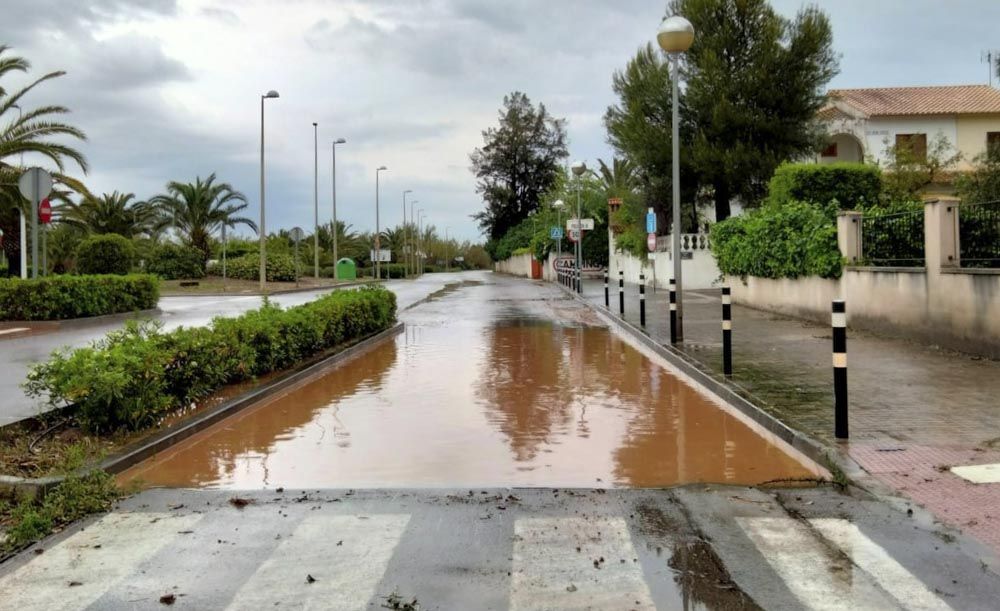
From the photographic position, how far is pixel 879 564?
4367mm

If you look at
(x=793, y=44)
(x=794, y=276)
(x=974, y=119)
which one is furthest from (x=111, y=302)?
(x=974, y=119)

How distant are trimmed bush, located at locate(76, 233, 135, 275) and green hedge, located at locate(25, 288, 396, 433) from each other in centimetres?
2537

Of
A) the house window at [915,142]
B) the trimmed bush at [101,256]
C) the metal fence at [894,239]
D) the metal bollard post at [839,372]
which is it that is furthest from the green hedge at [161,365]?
the house window at [915,142]

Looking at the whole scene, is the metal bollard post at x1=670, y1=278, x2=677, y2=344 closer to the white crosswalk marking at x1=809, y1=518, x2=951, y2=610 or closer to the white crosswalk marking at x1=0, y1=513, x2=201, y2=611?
the white crosswalk marking at x1=809, y1=518, x2=951, y2=610

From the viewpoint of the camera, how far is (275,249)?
2734 inches

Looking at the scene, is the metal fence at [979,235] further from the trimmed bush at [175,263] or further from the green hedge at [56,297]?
the trimmed bush at [175,263]

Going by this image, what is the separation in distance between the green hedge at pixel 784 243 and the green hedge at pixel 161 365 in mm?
10145

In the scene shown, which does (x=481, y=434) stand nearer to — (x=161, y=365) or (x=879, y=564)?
(x=161, y=365)

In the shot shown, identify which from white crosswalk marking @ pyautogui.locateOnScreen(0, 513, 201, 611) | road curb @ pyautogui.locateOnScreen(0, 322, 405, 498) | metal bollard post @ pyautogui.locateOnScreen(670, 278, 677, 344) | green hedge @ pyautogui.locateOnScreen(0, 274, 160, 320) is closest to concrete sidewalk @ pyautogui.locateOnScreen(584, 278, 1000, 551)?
metal bollard post @ pyautogui.locateOnScreen(670, 278, 677, 344)

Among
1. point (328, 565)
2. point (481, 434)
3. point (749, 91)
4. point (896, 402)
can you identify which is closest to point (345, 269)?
point (749, 91)

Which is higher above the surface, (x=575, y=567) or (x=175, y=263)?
(x=175, y=263)

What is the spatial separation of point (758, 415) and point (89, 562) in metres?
5.90

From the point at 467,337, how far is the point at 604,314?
7.08 m

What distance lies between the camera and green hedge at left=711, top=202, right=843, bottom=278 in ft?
56.0
